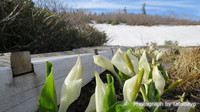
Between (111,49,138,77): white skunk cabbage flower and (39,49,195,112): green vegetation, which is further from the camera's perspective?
(111,49,138,77): white skunk cabbage flower

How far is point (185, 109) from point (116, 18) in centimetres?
2048

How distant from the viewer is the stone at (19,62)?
0.71 metres

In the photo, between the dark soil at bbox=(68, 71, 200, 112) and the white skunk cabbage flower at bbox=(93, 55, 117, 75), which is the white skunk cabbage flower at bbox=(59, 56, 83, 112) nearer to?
the white skunk cabbage flower at bbox=(93, 55, 117, 75)

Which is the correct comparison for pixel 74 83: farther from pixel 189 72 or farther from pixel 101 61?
pixel 189 72

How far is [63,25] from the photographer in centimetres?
327

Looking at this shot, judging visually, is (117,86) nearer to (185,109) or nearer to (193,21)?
(185,109)

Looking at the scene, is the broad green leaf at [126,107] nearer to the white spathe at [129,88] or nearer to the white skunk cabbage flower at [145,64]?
the white spathe at [129,88]

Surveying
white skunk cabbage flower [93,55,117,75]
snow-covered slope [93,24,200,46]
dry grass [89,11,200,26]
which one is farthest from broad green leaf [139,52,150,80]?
dry grass [89,11,200,26]

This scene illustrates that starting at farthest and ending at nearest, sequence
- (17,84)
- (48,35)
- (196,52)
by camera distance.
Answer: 1. (48,35)
2. (196,52)
3. (17,84)

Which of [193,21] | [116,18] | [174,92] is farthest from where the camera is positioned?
[193,21]

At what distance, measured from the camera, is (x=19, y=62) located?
727 millimetres

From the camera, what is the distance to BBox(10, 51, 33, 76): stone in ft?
2.33

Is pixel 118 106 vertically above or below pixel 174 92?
above

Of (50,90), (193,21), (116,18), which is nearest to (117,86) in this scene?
(50,90)
